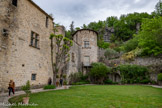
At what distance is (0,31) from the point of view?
9.37 metres

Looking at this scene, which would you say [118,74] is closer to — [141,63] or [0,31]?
[141,63]

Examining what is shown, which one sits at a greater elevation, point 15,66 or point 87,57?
point 87,57

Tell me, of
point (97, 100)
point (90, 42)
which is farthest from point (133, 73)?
point (97, 100)

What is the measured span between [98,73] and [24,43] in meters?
12.7

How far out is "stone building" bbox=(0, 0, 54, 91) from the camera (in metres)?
9.66

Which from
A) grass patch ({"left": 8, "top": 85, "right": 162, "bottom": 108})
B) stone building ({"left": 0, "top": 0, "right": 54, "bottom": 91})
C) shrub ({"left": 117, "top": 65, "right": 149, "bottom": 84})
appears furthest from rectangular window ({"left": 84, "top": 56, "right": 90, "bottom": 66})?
grass patch ({"left": 8, "top": 85, "right": 162, "bottom": 108})

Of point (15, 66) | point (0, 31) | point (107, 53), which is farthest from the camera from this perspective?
point (107, 53)

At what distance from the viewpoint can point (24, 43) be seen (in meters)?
11.5

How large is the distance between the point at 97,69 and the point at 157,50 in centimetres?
1032

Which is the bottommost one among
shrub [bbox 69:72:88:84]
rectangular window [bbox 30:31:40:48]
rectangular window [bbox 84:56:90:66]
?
shrub [bbox 69:72:88:84]

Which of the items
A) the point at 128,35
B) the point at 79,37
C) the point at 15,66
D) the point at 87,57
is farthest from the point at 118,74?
the point at 128,35

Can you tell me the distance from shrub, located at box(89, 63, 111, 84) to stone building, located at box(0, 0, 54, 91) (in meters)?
8.19

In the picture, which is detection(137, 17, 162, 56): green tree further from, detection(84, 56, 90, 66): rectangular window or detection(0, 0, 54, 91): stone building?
detection(0, 0, 54, 91): stone building

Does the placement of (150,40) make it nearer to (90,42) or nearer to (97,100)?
(90,42)
